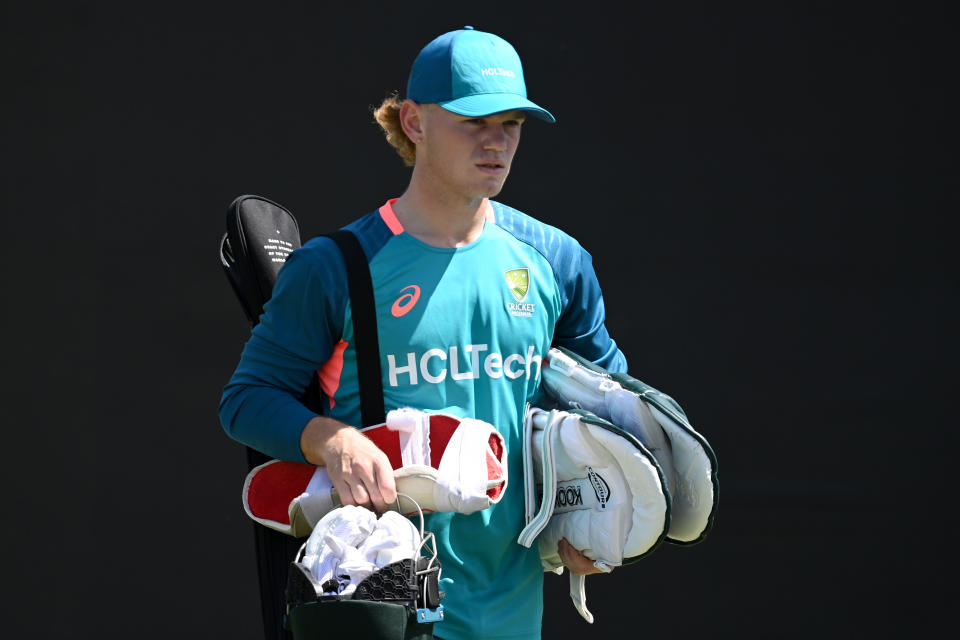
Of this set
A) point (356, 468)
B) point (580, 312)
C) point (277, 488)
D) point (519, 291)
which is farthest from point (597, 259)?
point (356, 468)

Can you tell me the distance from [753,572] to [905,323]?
0.80 m

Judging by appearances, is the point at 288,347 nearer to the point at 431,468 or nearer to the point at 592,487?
the point at 431,468

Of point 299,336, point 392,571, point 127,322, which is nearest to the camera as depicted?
point 392,571

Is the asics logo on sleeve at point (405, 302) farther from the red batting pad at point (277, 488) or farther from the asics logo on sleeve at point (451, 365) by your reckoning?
the red batting pad at point (277, 488)

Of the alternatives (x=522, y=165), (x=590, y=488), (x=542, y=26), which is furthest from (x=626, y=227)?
(x=590, y=488)

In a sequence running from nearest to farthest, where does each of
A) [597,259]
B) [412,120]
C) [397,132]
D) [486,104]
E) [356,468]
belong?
[356,468]
[486,104]
[412,120]
[397,132]
[597,259]

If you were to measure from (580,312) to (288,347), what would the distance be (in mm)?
538

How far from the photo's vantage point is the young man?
76.9 inches

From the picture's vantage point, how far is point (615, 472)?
1.98m

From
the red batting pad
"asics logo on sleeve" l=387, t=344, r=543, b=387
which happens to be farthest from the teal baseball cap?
the red batting pad

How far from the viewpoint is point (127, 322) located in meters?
3.37

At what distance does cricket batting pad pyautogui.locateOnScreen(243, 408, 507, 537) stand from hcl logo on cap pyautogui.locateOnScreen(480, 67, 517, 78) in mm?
546

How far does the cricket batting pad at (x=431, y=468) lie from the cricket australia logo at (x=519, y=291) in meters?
0.24

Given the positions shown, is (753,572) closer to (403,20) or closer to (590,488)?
(590,488)
